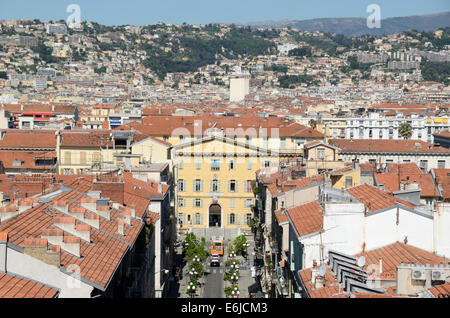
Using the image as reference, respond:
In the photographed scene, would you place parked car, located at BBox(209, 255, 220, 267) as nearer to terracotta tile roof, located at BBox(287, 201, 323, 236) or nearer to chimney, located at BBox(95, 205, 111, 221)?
terracotta tile roof, located at BBox(287, 201, 323, 236)

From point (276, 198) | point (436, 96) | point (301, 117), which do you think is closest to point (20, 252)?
point (276, 198)

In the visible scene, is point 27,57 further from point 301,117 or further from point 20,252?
point 20,252

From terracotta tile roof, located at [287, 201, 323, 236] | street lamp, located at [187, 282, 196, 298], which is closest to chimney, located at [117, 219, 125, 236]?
terracotta tile roof, located at [287, 201, 323, 236]

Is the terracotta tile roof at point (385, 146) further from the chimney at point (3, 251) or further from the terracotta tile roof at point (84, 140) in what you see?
the chimney at point (3, 251)

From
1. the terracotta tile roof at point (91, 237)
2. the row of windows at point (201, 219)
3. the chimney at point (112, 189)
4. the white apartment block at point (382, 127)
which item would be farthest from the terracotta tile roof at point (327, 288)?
the white apartment block at point (382, 127)

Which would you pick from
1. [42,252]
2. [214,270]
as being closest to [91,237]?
[42,252]

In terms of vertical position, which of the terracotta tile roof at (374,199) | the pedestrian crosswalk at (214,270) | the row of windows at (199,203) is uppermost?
the terracotta tile roof at (374,199)
